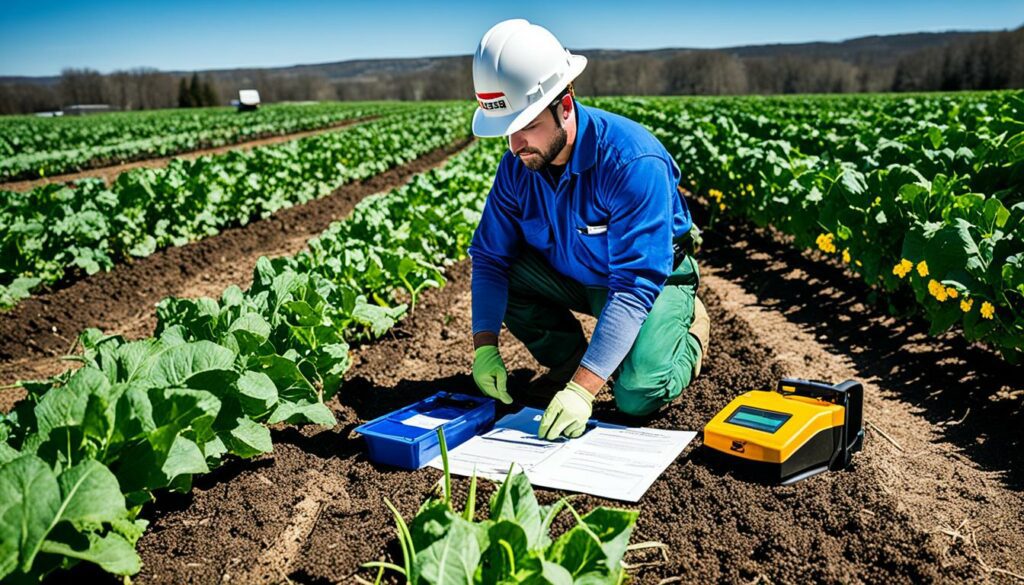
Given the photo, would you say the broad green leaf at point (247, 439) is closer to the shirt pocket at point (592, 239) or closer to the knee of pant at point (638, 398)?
the knee of pant at point (638, 398)

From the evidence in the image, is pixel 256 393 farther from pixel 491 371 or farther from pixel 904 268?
pixel 904 268

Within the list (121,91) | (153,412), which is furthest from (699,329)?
(121,91)

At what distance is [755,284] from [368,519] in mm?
4374

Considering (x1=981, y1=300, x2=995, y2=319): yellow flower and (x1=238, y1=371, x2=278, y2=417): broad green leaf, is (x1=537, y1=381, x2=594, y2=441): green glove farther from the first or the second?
(x1=981, y1=300, x2=995, y2=319): yellow flower

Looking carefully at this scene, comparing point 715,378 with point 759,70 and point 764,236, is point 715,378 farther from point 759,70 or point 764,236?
point 759,70

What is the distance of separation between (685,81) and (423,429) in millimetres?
106054

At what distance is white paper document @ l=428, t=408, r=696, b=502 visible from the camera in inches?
104

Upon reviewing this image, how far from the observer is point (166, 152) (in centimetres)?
2478

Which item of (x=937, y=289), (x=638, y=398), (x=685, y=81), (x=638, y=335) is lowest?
(x=638, y=398)

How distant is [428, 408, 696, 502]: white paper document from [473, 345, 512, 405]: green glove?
0.17 meters

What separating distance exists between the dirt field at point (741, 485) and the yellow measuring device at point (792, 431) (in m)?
0.08

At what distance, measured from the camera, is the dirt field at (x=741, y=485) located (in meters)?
2.26

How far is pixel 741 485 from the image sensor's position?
2629mm

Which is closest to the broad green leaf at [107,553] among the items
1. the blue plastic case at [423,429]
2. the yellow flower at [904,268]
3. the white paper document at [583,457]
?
the blue plastic case at [423,429]
